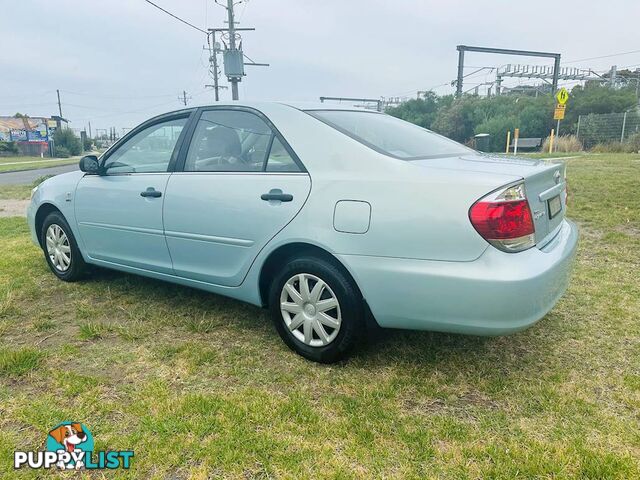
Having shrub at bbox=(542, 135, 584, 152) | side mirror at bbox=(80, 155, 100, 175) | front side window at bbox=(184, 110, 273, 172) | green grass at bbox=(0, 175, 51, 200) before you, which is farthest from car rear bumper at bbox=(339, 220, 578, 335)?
shrub at bbox=(542, 135, 584, 152)

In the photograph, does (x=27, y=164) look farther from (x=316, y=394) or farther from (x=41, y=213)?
(x=316, y=394)

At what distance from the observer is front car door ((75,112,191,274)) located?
11.4 feet

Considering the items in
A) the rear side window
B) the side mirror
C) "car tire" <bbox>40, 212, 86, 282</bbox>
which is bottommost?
"car tire" <bbox>40, 212, 86, 282</bbox>

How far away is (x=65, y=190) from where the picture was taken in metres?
4.21

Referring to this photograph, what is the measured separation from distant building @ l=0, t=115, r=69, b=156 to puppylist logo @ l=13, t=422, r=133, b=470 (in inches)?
2115

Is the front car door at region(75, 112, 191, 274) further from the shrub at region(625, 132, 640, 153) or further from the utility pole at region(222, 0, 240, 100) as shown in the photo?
the utility pole at region(222, 0, 240, 100)

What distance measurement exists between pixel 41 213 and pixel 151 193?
1818 millimetres

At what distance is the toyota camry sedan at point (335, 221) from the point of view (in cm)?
229

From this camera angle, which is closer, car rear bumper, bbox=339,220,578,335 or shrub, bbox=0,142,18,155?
car rear bumper, bbox=339,220,578,335

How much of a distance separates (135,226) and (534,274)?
2767mm

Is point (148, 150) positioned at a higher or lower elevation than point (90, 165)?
higher

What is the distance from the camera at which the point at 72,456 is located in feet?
6.94

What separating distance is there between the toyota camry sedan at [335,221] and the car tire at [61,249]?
0.60 m

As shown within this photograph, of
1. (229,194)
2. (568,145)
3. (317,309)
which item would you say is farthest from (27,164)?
(317,309)
